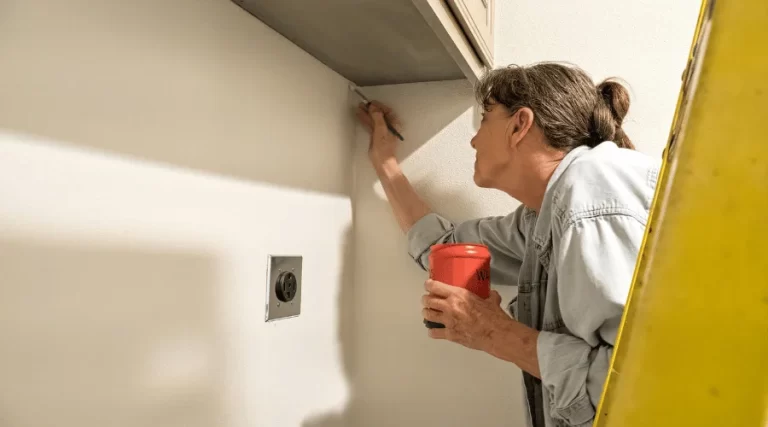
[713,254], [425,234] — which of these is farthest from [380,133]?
[713,254]

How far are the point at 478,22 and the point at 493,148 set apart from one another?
221 millimetres

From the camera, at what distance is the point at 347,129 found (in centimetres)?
111

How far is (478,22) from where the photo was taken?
2.80 ft

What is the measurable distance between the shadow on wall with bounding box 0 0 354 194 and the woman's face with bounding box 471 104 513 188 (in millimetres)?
319

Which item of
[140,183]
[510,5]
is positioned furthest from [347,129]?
[140,183]

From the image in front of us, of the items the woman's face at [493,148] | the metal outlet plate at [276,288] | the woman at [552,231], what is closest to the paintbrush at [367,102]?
the woman at [552,231]

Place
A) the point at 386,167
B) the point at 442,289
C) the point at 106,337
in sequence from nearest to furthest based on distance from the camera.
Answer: the point at 106,337, the point at 442,289, the point at 386,167

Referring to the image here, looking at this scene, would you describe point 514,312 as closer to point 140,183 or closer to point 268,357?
point 268,357

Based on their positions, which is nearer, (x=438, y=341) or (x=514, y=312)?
(x=514, y=312)

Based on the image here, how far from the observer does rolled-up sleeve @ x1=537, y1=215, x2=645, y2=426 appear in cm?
60

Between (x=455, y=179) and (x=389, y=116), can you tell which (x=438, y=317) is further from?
(x=389, y=116)

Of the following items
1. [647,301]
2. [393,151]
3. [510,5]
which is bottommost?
[647,301]

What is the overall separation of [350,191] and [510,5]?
1.77ft

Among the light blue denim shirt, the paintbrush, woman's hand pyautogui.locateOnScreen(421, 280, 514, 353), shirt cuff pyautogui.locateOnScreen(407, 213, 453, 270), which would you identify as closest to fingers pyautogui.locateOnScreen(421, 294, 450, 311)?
woman's hand pyautogui.locateOnScreen(421, 280, 514, 353)
